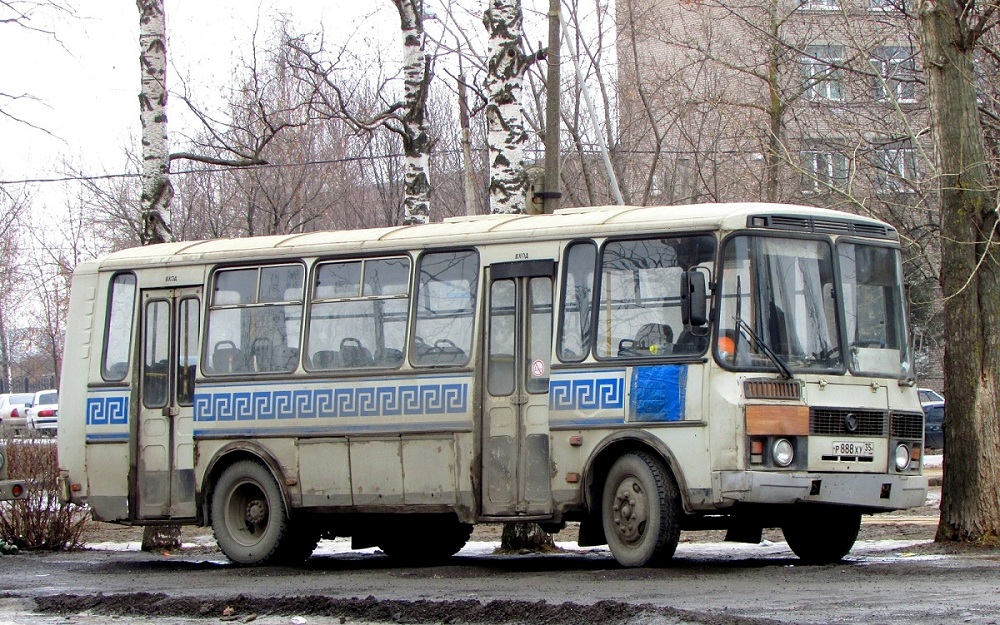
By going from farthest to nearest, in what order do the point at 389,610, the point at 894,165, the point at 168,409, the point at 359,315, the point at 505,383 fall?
the point at 894,165 < the point at 168,409 < the point at 359,315 < the point at 505,383 < the point at 389,610

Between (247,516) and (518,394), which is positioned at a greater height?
(518,394)

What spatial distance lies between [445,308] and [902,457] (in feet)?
13.3

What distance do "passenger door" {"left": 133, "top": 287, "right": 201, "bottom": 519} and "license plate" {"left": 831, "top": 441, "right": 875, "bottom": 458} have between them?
6.35 metres

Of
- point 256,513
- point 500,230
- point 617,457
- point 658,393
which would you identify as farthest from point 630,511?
point 256,513

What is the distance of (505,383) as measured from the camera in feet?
41.6

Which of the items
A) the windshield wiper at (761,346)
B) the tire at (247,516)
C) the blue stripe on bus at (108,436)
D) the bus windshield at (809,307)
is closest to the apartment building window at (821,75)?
the bus windshield at (809,307)

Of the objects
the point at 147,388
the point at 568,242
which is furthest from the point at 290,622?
the point at 147,388

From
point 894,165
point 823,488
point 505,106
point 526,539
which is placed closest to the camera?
point 823,488

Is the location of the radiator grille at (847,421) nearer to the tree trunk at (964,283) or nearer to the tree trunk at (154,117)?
the tree trunk at (964,283)

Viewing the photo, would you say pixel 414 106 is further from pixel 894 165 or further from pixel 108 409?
pixel 108 409

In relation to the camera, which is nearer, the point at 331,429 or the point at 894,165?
the point at 331,429

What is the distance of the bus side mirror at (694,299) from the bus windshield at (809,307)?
0.60 feet

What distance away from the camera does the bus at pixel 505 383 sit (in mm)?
11477

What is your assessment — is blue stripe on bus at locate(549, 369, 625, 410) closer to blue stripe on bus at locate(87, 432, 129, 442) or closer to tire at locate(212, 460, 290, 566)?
tire at locate(212, 460, 290, 566)
